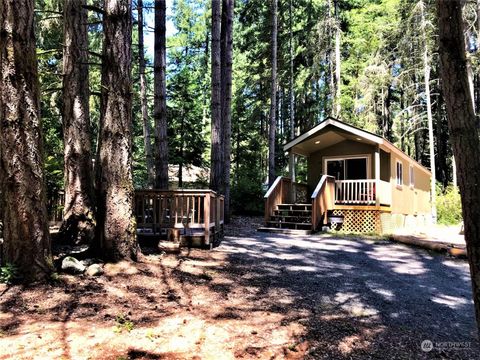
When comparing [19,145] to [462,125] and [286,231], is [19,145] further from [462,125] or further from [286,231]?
[286,231]

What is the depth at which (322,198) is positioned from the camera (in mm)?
13609

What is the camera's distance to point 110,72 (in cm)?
604

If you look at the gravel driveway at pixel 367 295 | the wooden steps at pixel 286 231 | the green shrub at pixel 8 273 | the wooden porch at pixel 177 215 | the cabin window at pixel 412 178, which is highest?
the cabin window at pixel 412 178

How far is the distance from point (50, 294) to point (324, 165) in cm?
1356

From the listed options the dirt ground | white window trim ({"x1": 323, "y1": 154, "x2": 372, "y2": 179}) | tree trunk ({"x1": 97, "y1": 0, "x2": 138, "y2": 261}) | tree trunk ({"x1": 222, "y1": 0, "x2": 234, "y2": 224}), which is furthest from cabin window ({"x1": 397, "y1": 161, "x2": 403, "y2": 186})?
tree trunk ({"x1": 97, "y1": 0, "x2": 138, "y2": 261})

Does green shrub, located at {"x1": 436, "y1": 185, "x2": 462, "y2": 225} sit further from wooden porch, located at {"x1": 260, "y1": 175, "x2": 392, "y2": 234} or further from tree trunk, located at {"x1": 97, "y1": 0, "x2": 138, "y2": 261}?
tree trunk, located at {"x1": 97, "y1": 0, "x2": 138, "y2": 261}

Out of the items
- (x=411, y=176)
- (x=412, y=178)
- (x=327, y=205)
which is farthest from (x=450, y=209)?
(x=327, y=205)

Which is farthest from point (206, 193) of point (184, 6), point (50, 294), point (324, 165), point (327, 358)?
point (184, 6)

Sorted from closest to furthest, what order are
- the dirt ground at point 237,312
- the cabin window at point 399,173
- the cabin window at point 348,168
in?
the dirt ground at point 237,312 < the cabin window at point 348,168 < the cabin window at point 399,173

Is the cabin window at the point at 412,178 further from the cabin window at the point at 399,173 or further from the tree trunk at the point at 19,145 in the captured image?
the tree trunk at the point at 19,145

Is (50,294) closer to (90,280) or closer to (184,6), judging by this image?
(90,280)

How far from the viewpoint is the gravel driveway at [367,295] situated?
147 inches

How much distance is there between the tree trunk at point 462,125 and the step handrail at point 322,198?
11036mm

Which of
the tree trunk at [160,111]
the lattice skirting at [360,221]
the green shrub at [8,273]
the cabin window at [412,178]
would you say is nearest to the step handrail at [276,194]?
the lattice skirting at [360,221]
